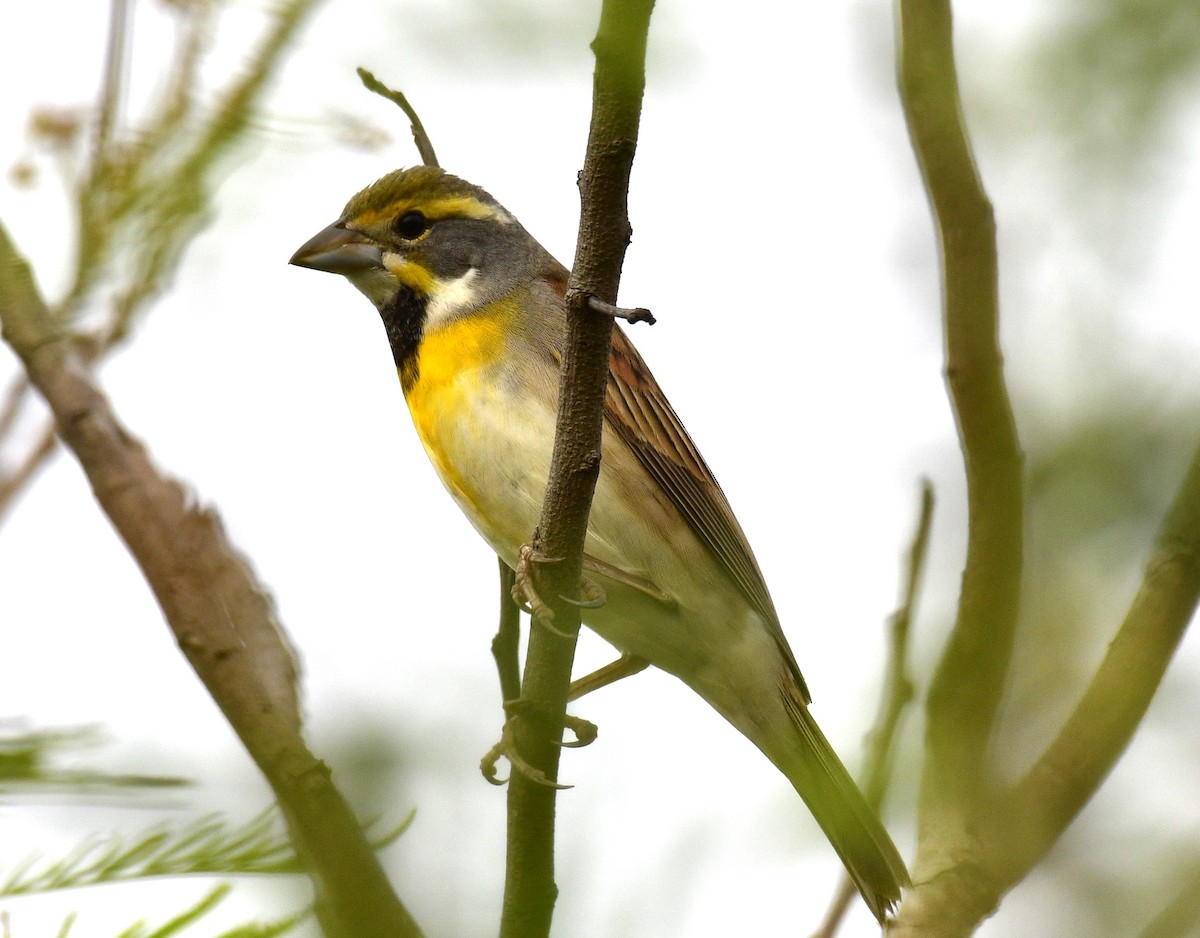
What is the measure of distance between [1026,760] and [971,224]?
1.11 meters

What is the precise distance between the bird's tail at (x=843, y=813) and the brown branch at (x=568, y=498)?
58 centimetres

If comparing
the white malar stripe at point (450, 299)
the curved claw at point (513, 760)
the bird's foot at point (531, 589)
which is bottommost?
the curved claw at point (513, 760)

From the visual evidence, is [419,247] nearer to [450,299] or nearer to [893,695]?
[450,299]

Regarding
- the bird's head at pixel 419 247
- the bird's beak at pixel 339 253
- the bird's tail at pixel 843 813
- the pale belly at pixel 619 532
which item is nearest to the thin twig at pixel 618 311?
the bird's tail at pixel 843 813

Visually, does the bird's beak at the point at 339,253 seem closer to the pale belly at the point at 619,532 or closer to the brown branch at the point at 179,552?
the pale belly at the point at 619,532

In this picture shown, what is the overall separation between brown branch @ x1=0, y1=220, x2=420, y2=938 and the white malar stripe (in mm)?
1772

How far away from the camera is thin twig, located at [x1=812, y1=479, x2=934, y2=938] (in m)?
1.84

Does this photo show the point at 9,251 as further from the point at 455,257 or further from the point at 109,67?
the point at 455,257

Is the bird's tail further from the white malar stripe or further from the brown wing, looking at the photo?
the white malar stripe

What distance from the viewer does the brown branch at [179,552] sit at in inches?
122

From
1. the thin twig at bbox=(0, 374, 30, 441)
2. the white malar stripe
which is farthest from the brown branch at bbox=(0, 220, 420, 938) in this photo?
the white malar stripe

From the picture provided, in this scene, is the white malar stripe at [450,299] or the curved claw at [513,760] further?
the white malar stripe at [450,299]

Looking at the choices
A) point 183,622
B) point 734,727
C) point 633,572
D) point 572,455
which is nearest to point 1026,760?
point 572,455

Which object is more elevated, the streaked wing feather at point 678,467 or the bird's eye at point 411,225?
the bird's eye at point 411,225
